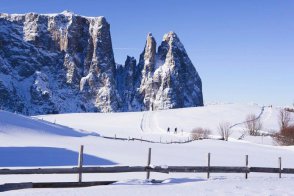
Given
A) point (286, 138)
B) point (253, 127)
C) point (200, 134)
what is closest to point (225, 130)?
point (253, 127)

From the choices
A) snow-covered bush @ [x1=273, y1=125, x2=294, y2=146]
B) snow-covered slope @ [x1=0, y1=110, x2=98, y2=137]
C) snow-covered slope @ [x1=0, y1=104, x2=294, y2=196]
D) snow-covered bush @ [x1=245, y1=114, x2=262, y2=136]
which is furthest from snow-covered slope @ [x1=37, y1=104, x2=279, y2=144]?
snow-covered slope @ [x1=0, y1=104, x2=294, y2=196]

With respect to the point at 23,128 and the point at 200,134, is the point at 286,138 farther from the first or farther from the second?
the point at 23,128

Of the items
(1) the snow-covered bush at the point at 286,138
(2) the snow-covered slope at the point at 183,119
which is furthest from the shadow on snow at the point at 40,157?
(2) the snow-covered slope at the point at 183,119

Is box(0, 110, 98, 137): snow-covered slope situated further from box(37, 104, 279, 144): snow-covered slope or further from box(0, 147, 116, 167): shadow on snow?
box(37, 104, 279, 144): snow-covered slope

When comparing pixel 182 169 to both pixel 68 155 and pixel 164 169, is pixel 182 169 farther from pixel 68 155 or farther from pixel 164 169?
pixel 68 155

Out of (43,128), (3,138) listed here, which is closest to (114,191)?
(3,138)

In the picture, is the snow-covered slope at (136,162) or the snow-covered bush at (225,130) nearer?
the snow-covered slope at (136,162)

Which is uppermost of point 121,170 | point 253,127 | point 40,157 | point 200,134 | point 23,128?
point 253,127

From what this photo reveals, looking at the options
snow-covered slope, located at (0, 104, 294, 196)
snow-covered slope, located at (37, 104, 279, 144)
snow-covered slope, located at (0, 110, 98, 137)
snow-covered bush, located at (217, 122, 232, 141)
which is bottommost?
snow-covered slope, located at (0, 104, 294, 196)

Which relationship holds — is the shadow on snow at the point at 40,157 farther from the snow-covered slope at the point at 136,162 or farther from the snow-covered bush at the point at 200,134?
the snow-covered bush at the point at 200,134

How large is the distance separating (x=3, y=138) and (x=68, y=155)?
9.44m

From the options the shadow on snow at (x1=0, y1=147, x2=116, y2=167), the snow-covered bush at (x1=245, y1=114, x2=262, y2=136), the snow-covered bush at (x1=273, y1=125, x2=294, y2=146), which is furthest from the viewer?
the snow-covered bush at (x1=245, y1=114, x2=262, y2=136)

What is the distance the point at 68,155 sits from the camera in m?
30.6

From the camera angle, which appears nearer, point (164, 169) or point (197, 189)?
point (197, 189)
